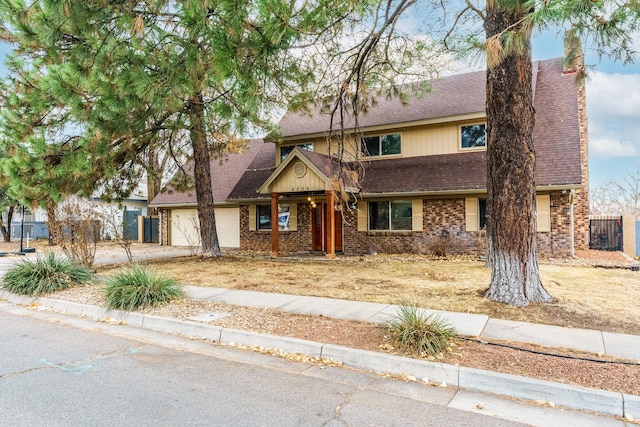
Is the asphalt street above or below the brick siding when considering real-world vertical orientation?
below

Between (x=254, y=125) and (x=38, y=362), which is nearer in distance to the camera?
(x=38, y=362)

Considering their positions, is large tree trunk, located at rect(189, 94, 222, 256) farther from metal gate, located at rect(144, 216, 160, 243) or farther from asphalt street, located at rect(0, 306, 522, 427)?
metal gate, located at rect(144, 216, 160, 243)

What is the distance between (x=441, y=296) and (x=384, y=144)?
10.7 metres

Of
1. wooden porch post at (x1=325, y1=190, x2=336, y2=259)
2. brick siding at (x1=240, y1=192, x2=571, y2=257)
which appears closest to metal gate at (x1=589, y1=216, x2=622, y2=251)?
brick siding at (x1=240, y1=192, x2=571, y2=257)

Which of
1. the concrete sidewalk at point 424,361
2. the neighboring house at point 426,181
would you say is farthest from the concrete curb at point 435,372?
the neighboring house at point 426,181

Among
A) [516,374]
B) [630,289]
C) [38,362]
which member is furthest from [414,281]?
[38,362]

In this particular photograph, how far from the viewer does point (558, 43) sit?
19.4 feet

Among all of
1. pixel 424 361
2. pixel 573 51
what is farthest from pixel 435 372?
pixel 573 51

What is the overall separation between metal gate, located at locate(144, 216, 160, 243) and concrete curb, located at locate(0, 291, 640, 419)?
2050cm

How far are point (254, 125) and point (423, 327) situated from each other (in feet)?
33.9

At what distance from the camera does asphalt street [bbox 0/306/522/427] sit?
3.54 meters

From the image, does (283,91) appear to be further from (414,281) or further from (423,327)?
(423,327)

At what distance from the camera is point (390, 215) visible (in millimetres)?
16594

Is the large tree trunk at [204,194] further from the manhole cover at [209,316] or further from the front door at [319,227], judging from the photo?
the manhole cover at [209,316]
